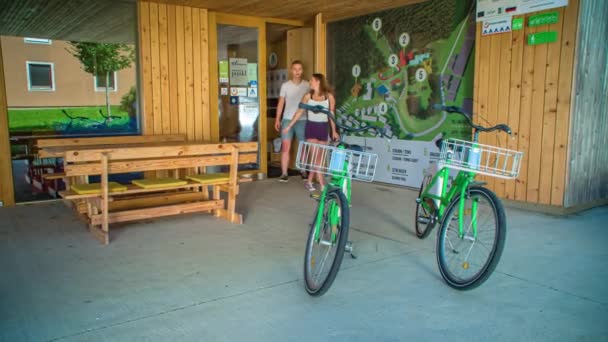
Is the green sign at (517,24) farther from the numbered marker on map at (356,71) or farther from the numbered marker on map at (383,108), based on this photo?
the numbered marker on map at (356,71)

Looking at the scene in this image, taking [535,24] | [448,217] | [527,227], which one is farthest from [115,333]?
[535,24]

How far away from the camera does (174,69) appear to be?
23.5ft

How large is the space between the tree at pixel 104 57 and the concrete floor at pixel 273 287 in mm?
2249

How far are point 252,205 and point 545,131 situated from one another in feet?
11.1

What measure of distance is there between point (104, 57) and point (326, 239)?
472 cm

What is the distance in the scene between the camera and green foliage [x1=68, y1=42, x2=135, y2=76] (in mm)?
6465

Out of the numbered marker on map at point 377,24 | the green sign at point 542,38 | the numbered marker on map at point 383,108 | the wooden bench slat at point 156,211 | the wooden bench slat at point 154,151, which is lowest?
the wooden bench slat at point 156,211

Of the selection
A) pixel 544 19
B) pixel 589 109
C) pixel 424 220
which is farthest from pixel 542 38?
pixel 424 220

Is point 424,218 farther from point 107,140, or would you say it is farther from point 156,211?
point 107,140

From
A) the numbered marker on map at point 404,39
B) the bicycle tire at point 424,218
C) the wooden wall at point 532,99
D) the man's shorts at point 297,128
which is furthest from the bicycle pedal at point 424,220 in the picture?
the man's shorts at point 297,128

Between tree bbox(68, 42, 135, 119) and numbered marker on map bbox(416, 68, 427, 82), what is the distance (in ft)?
12.6

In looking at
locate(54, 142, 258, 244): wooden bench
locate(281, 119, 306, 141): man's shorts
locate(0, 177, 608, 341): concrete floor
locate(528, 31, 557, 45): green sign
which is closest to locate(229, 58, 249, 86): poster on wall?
locate(281, 119, 306, 141): man's shorts

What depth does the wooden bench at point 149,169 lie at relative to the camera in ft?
14.5

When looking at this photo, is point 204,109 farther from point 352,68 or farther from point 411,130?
point 411,130
